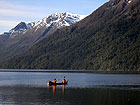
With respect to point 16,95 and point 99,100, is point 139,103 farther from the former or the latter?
point 16,95

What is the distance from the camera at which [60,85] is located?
141750mm

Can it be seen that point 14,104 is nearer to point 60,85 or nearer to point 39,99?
point 39,99

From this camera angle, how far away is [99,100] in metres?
88.1

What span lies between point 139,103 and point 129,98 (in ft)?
30.6

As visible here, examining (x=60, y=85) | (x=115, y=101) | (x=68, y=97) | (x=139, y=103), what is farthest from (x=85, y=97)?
(x=60, y=85)

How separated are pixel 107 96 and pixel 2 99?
87.6 feet

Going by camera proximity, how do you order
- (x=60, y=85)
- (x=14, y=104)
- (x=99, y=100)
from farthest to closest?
(x=60, y=85) → (x=99, y=100) → (x=14, y=104)

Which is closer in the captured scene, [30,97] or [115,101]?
[115,101]

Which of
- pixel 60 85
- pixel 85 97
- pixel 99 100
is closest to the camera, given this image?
pixel 99 100

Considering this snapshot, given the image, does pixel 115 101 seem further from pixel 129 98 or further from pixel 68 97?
pixel 68 97

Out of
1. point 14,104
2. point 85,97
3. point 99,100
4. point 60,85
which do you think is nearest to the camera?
point 14,104

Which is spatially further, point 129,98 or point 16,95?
point 16,95

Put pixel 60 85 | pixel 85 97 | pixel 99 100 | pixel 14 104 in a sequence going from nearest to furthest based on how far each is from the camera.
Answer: pixel 14 104, pixel 99 100, pixel 85 97, pixel 60 85

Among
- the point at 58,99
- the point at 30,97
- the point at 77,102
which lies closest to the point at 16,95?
the point at 30,97
